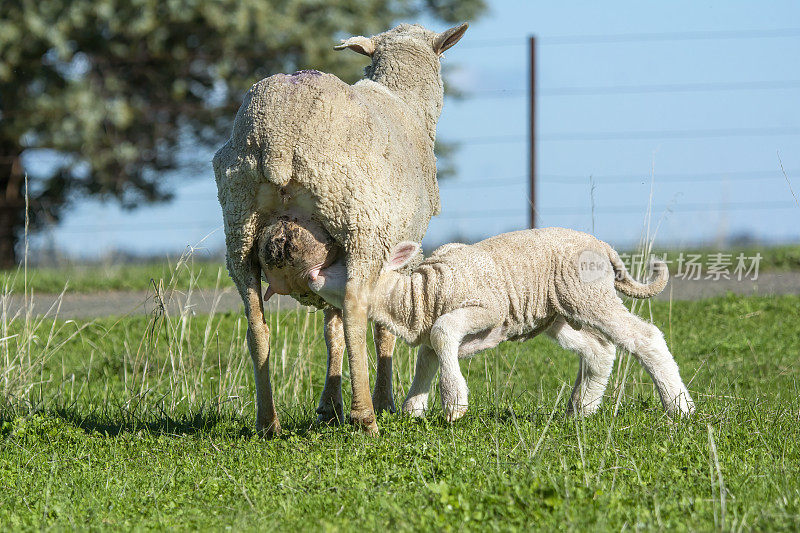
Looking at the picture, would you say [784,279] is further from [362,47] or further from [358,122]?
[358,122]

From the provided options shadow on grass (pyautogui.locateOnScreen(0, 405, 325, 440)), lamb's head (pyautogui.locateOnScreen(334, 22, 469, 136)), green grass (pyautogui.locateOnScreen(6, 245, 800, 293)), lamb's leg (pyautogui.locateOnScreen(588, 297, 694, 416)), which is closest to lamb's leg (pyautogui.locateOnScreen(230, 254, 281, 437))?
shadow on grass (pyautogui.locateOnScreen(0, 405, 325, 440))

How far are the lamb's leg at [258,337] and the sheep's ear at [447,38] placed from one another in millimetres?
1929

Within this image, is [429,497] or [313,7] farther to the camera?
[313,7]

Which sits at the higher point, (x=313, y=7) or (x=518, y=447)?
(x=313, y=7)

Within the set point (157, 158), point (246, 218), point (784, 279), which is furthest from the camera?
point (157, 158)

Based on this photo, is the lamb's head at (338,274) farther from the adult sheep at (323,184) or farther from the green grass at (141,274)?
the green grass at (141,274)

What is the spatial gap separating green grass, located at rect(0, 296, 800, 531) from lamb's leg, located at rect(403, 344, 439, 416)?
339 millimetres

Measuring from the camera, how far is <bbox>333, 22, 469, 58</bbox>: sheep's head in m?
6.00

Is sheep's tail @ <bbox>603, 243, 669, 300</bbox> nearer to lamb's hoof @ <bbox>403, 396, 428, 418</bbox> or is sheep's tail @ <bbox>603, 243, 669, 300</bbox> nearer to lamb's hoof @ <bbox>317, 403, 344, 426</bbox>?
lamb's hoof @ <bbox>403, 396, 428, 418</bbox>

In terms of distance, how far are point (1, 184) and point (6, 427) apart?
12.9 meters

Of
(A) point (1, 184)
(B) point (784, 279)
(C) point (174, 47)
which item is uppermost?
(C) point (174, 47)

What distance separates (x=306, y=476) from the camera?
4.41 m

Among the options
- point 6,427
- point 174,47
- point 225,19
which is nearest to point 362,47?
point 6,427

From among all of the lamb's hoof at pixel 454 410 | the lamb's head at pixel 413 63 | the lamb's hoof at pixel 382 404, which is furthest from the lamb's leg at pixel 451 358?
the lamb's head at pixel 413 63
